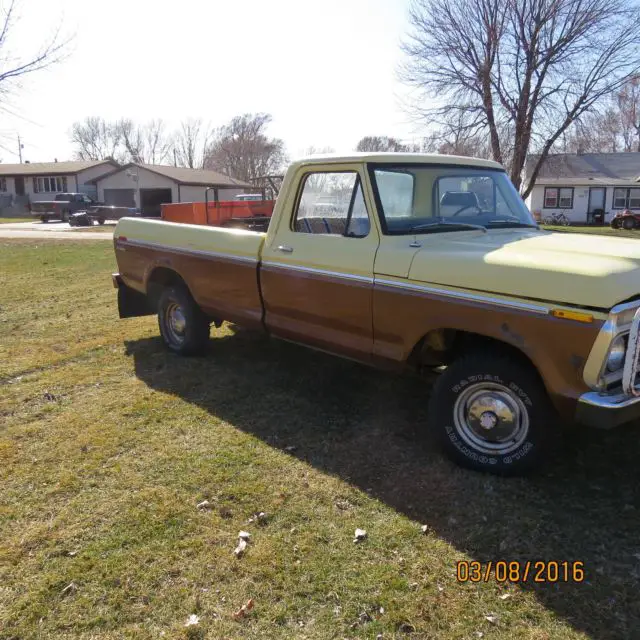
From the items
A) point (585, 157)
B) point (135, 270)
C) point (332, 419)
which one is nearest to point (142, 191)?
point (585, 157)

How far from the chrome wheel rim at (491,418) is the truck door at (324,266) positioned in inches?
32.6

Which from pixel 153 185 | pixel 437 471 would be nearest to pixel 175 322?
pixel 437 471

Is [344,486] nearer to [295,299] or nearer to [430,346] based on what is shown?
[430,346]

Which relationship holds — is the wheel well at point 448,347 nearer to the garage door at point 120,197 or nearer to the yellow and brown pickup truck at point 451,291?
the yellow and brown pickup truck at point 451,291

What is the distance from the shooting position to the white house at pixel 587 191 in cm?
3819

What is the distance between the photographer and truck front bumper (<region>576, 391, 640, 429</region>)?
10.1 ft

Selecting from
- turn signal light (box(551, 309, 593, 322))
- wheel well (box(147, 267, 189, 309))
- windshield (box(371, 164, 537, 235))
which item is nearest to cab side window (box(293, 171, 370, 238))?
windshield (box(371, 164, 537, 235))

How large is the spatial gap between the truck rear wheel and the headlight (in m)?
4.02

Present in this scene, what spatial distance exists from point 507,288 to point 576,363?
571 millimetres

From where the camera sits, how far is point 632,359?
3152 millimetres

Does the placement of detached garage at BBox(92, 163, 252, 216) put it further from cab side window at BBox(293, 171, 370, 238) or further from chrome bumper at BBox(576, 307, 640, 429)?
chrome bumper at BBox(576, 307, 640, 429)

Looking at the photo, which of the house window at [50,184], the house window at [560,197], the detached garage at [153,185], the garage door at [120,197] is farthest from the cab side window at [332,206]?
the house window at [50,184]

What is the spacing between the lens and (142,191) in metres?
44.9

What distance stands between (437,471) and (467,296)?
1204 millimetres
